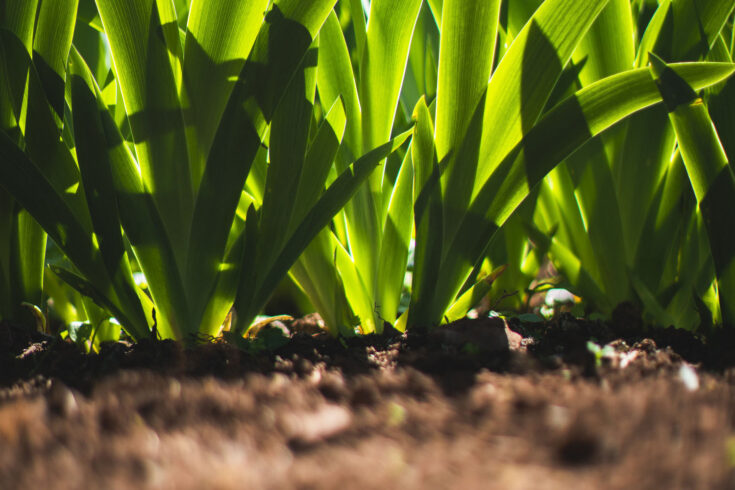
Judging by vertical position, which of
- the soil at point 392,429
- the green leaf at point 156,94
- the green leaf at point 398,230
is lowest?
the soil at point 392,429

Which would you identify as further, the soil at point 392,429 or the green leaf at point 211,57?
the green leaf at point 211,57

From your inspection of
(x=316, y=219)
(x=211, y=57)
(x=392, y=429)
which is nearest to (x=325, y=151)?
(x=316, y=219)

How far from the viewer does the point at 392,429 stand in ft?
1.45

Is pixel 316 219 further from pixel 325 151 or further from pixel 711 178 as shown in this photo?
pixel 711 178

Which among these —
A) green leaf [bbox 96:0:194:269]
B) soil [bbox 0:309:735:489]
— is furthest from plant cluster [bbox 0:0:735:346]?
soil [bbox 0:309:735:489]

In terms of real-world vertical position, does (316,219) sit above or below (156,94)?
below

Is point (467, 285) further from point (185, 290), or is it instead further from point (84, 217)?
point (84, 217)

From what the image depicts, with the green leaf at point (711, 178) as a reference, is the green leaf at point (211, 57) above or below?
above

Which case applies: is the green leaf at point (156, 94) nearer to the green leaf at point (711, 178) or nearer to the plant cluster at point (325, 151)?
the plant cluster at point (325, 151)

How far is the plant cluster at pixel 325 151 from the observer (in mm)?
848

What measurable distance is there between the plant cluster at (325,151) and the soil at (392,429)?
0.92 feet

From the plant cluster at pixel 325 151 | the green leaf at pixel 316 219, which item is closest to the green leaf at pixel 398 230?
the plant cluster at pixel 325 151

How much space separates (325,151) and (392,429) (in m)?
0.59

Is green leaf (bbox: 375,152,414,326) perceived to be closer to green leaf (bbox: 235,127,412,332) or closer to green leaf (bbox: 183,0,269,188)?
green leaf (bbox: 235,127,412,332)
